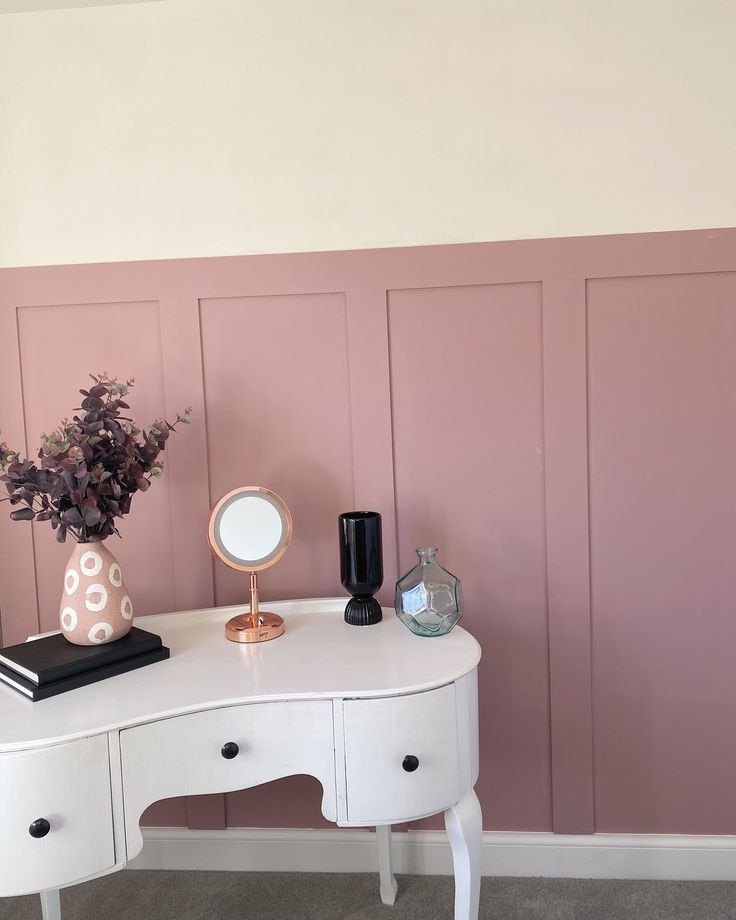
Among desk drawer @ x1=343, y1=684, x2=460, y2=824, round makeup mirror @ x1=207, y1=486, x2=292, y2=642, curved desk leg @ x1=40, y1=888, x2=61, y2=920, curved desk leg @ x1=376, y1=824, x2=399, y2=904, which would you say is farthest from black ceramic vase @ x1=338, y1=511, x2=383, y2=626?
curved desk leg @ x1=40, y1=888, x2=61, y2=920

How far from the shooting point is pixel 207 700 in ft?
4.47

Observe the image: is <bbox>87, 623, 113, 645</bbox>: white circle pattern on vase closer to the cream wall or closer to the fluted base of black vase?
the fluted base of black vase

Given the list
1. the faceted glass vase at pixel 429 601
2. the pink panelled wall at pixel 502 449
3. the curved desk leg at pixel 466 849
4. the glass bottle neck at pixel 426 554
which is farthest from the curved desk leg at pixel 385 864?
the glass bottle neck at pixel 426 554

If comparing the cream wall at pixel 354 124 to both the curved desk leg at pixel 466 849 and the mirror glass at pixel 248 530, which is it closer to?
the mirror glass at pixel 248 530

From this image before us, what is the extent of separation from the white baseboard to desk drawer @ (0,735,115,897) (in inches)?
31.7

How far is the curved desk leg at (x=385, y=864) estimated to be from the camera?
6.09 ft

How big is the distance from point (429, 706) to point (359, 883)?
0.89 meters

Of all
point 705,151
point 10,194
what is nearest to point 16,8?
point 10,194

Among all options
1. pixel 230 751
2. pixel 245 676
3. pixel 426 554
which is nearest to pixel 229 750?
pixel 230 751

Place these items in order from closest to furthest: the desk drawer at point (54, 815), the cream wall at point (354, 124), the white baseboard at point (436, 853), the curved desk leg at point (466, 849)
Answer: the desk drawer at point (54, 815) → the curved desk leg at point (466, 849) → the cream wall at point (354, 124) → the white baseboard at point (436, 853)

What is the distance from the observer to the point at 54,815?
1245 mm

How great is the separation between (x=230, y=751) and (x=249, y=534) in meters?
0.48

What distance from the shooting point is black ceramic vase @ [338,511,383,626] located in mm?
1682

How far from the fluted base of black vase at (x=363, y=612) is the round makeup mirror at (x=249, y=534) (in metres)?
0.18
